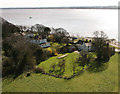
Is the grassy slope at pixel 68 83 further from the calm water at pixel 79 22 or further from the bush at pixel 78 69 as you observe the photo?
Answer: the calm water at pixel 79 22

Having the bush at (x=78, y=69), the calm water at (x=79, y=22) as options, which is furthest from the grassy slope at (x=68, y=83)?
the calm water at (x=79, y=22)

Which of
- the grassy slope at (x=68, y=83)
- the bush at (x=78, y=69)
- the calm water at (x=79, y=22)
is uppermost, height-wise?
the calm water at (x=79, y=22)

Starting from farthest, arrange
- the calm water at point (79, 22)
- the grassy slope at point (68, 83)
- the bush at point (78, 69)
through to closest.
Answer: the calm water at point (79, 22)
the bush at point (78, 69)
the grassy slope at point (68, 83)

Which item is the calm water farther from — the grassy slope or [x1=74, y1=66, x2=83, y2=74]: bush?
the grassy slope

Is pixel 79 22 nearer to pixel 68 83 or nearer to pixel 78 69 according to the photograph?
pixel 78 69

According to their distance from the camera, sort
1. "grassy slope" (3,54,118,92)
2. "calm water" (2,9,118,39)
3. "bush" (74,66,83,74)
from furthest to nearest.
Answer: "calm water" (2,9,118,39), "bush" (74,66,83,74), "grassy slope" (3,54,118,92)

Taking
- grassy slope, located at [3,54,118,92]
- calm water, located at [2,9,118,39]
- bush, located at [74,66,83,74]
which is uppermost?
calm water, located at [2,9,118,39]

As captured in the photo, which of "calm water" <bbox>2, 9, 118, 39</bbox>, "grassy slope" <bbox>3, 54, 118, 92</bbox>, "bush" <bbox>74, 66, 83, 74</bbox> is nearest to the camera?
"grassy slope" <bbox>3, 54, 118, 92</bbox>

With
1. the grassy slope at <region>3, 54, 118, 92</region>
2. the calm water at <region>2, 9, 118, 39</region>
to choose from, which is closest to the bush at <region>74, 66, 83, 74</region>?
the grassy slope at <region>3, 54, 118, 92</region>

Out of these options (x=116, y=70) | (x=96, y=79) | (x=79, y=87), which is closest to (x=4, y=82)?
(x=79, y=87)

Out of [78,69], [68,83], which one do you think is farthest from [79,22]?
[68,83]
